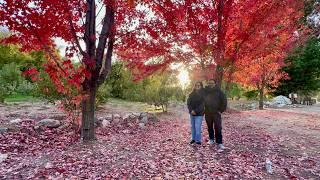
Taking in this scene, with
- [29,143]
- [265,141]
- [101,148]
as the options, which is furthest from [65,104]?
[265,141]

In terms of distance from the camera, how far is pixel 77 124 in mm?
11305

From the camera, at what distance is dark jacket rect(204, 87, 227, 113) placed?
372 inches

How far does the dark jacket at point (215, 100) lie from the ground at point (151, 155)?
1.12 metres

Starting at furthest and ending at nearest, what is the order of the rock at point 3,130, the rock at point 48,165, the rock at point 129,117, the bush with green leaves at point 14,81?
1. the bush with green leaves at point 14,81
2. the rock at point 129,117
3. the rock at point 3,130
4. the rock at point 48,165

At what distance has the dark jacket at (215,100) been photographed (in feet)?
31.0

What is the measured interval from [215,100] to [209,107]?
0.93 ft

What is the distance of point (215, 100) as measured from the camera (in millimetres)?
9453

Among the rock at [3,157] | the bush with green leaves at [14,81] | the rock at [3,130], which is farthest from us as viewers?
the bush with green leaves at [14,81]

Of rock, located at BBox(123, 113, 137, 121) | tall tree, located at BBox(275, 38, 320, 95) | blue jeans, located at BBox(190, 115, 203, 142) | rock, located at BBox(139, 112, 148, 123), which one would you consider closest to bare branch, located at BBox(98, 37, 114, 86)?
blue jeans, located at BBox(190, 115, 203, 142)

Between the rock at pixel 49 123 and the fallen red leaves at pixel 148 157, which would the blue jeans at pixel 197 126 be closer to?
the fallen red leaves at pixel 148 157

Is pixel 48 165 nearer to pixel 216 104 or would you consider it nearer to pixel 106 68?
pixel 106 68

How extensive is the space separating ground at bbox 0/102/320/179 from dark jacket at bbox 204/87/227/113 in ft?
3.66

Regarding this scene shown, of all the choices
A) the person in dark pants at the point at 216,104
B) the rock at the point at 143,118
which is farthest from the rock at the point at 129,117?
the person in dark pants at the point at 216,104

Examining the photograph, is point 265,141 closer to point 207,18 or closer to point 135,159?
point 135,159
